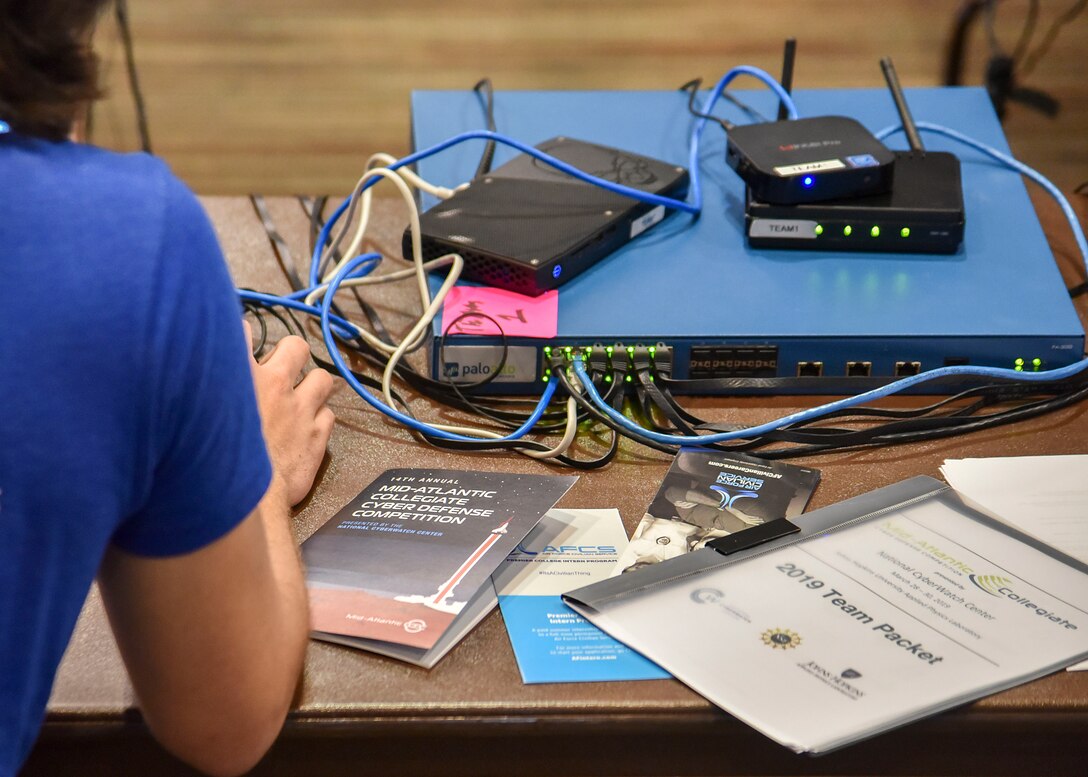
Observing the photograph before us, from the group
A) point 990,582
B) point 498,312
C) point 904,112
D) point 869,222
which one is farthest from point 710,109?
point 990,582

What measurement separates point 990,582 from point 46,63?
604 millimetres

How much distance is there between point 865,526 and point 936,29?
7.01 feet

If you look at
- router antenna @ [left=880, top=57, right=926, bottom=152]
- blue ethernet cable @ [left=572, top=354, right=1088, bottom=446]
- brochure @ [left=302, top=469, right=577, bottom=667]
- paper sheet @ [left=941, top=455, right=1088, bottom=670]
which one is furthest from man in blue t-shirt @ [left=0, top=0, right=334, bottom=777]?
router antenna @ [left=880, top=57, right=926, bottom=152]

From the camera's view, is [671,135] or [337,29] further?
[337,29]

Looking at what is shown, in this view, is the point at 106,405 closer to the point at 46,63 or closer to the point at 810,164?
the point at 46,63

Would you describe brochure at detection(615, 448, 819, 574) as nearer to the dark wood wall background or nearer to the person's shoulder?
the person's shoulder

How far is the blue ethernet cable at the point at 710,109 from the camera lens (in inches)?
46.4

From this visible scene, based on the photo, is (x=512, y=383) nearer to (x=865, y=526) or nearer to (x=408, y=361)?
(x=408, y=361)

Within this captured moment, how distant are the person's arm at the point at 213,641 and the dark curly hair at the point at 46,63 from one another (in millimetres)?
202

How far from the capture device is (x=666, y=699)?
0.66m

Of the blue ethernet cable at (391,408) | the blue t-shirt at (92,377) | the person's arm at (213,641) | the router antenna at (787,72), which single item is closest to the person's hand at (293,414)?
the blue ethernet cable at (391,408)

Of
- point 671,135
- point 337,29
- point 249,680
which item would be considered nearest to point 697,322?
point 671,135

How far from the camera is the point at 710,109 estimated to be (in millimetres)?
1342

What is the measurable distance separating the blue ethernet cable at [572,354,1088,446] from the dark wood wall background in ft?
5.81
